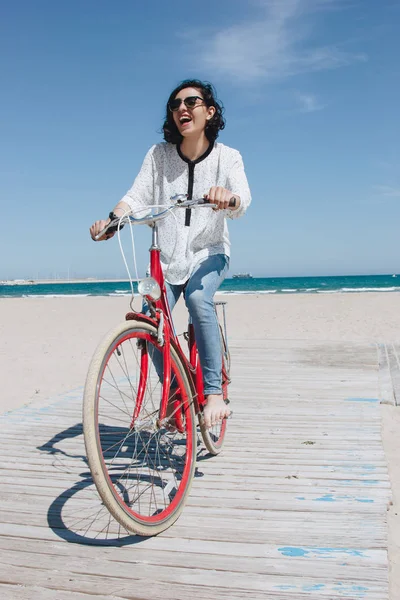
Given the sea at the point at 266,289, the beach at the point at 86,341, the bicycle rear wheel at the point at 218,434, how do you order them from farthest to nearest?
the sea at the point at 266,289, the beach at the point at 86,341, the bicycle rear wheel at the point at 218,434

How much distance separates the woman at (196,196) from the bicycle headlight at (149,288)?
35 cm

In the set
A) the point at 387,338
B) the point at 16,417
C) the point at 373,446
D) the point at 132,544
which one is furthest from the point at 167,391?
the point at 387,338

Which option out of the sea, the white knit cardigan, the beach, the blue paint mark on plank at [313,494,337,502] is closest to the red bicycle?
the white knit cardigan

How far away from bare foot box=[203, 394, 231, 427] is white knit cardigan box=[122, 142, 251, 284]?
0.61 metres

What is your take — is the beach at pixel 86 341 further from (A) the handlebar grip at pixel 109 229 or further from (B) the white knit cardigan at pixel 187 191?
(A) the handlebar grip at pixel 109 229

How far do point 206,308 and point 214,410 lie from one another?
0.51 m

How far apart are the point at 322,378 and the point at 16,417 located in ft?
10.0

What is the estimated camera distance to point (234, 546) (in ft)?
7.24

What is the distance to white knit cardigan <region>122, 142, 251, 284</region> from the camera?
113 inches

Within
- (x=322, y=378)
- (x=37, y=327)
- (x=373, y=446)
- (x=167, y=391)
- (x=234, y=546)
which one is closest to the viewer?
(x=234, y=546)

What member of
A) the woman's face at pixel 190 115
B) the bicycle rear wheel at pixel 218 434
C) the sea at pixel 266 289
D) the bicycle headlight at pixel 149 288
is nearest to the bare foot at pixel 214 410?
the bicycle rear wheel at pixel 218 434

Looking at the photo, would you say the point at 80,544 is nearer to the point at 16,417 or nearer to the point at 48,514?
the point at 48,514

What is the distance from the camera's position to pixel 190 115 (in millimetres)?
2857

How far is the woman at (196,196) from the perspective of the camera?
285cm
